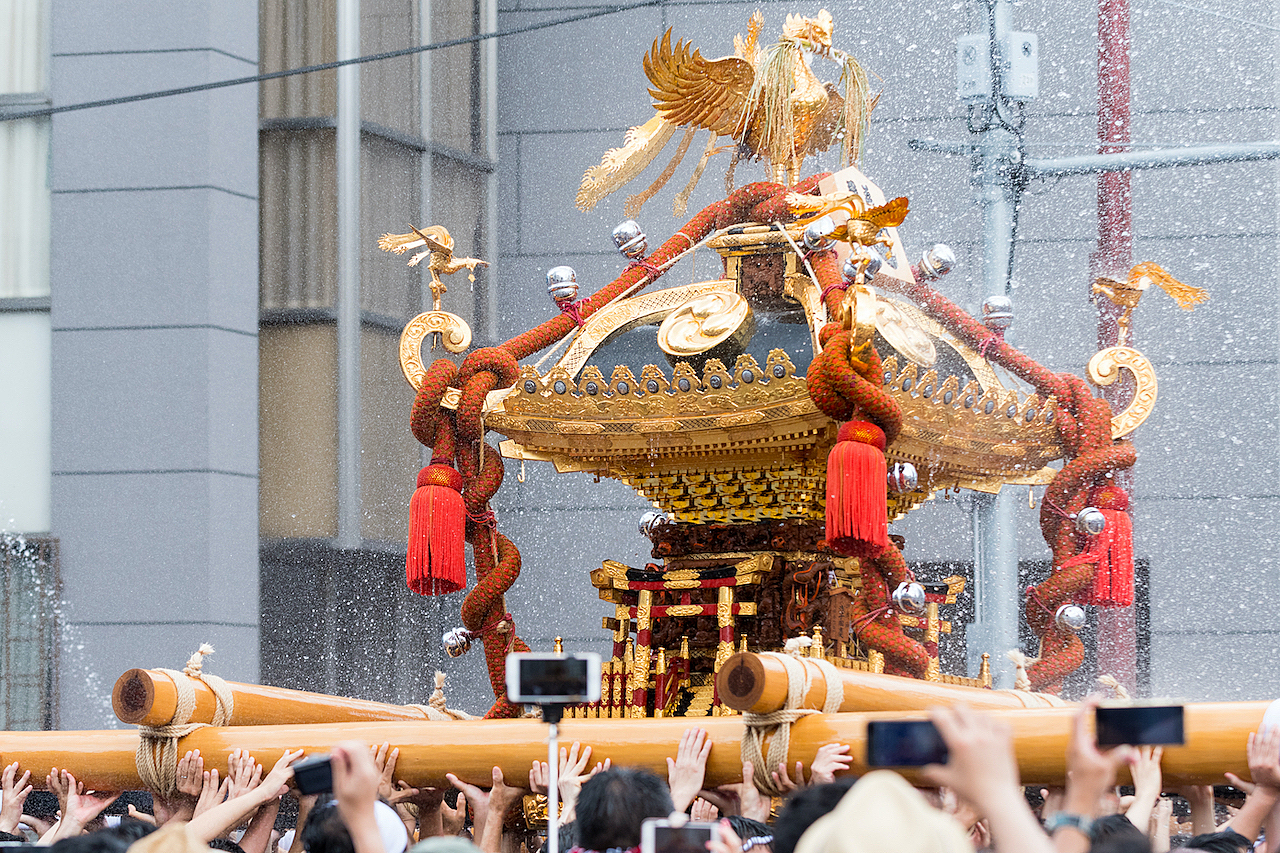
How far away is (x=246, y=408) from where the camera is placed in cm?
846

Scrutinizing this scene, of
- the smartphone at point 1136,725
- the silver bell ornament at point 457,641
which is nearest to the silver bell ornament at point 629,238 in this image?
the silver bell ornament at point 457,641

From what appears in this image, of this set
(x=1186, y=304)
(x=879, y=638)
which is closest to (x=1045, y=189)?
(x=1186, y=304)

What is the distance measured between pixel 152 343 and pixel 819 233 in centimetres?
441

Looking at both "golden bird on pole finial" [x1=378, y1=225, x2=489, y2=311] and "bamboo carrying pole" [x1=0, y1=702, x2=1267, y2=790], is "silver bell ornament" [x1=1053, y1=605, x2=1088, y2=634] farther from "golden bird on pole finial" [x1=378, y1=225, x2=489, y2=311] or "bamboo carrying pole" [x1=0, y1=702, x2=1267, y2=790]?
"golden bird on pole finial" [x1=378, y1=225, x2=489, y2=311]

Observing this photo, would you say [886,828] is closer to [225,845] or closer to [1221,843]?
[1221,843]

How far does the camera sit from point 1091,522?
5.23 meters

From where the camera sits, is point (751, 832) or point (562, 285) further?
point (562, 285)

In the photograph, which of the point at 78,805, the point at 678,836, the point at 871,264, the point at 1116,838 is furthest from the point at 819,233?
the point at 1116,838

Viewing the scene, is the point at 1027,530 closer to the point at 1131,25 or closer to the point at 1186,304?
the point at 1131,25

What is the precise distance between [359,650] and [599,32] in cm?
347

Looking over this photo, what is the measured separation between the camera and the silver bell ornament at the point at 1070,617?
17.3 ft

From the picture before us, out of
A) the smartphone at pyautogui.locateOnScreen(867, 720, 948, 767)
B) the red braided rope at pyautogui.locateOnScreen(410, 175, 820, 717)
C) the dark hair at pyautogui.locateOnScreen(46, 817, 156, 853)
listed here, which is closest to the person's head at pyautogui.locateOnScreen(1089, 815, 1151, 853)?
the smartphone at pyautogui.locateOnScreen(867, 720, 948, 767)

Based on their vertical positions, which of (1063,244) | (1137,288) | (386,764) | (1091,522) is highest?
(1063,244)

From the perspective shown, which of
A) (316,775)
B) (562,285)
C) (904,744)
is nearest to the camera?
(904,744)
